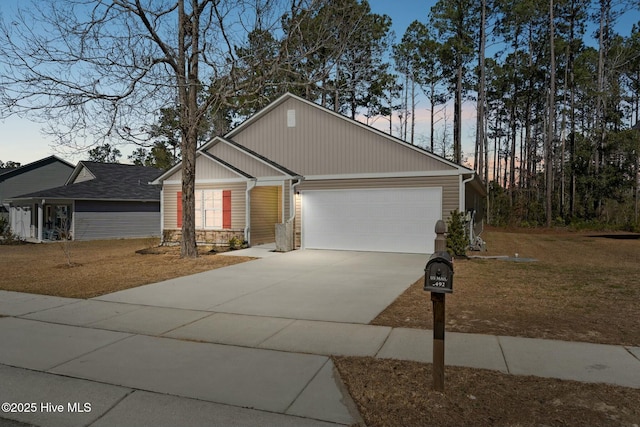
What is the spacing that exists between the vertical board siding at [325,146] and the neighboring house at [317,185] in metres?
0.04

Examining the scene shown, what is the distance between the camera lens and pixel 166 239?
17.5 m

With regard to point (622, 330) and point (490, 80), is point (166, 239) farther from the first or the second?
point (490, 80)

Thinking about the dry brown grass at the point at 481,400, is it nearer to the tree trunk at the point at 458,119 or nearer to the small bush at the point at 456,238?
the small bush at the point at 456,238

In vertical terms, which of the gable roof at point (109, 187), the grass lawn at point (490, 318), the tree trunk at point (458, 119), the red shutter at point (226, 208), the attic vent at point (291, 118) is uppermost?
the tree trunk at point (458, 119)

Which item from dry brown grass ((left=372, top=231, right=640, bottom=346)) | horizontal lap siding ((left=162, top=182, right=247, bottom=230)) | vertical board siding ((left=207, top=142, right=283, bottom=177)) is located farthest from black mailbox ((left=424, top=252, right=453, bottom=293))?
horizontal lap siding ((left=162, top=182, right=247, bottom=230))

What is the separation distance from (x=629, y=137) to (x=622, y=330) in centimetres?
2891

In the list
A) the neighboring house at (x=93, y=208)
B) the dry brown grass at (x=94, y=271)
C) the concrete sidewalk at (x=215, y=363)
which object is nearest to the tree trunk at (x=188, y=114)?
the dry brown grass at (x=94, y=271)

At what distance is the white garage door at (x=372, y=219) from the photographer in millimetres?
14203

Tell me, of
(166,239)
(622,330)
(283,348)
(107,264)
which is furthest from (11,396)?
(166,239)

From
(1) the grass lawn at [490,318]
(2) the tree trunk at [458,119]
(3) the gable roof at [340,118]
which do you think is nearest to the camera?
(1) the grass lawn at [490,318]

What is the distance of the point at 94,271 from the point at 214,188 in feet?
22.8

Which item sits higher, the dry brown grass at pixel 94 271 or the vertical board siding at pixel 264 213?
the vertical board siding at pixel 264 213

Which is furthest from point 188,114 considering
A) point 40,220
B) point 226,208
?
point 40,220

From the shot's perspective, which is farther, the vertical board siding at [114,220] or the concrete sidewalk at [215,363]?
the vertical board siding at [114,220]
